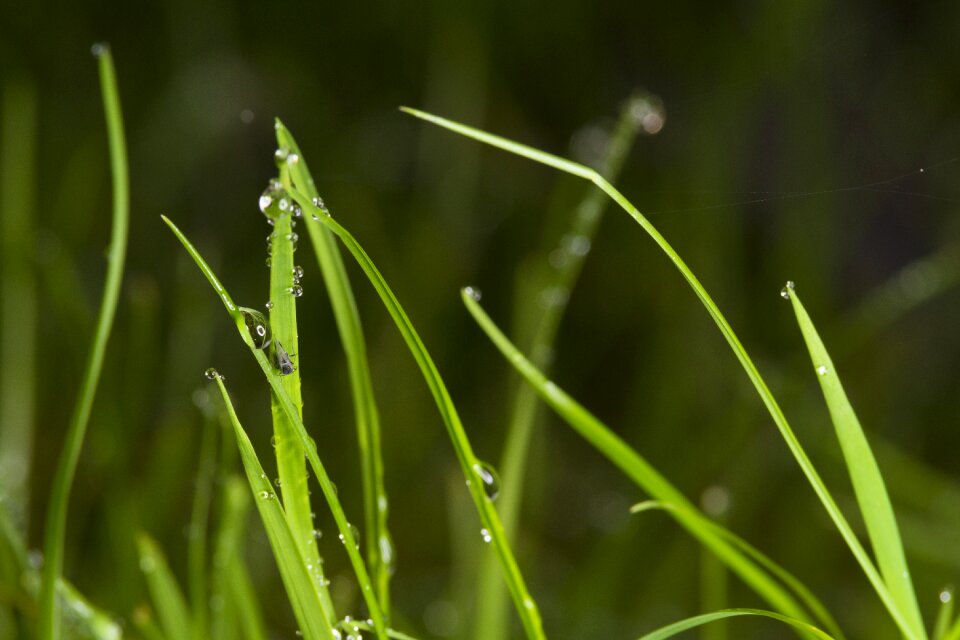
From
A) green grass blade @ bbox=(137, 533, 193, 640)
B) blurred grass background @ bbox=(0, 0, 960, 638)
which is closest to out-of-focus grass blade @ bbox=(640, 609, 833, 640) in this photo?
green grass blade @ bbox=(137, 533, 193, 640)

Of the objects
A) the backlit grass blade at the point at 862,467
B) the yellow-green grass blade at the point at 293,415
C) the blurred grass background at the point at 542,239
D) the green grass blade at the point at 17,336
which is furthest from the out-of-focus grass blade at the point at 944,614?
the green grass blade at the point at 17,336

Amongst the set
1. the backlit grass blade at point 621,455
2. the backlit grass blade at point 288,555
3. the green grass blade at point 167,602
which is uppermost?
the backlit grass blade at point 621,455

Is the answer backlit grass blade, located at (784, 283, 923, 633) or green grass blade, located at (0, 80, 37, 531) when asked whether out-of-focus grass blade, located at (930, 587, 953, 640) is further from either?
green grass blade, located at (0, 80, 37, 531)

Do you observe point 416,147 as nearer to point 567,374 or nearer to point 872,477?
point 567,374

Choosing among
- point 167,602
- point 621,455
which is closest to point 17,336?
point 167,602

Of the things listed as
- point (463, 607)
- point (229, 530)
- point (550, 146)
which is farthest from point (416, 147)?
point (229, 530)

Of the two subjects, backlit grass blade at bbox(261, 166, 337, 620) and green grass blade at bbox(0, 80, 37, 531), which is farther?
green grass blade at bbox(0, 80, 37, 531)

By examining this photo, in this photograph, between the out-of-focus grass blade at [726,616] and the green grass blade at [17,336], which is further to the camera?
the green grass blade at [17,336]

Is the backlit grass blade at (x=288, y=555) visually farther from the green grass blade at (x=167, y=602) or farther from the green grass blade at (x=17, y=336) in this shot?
the green grass blade at (x=17, y=336)
